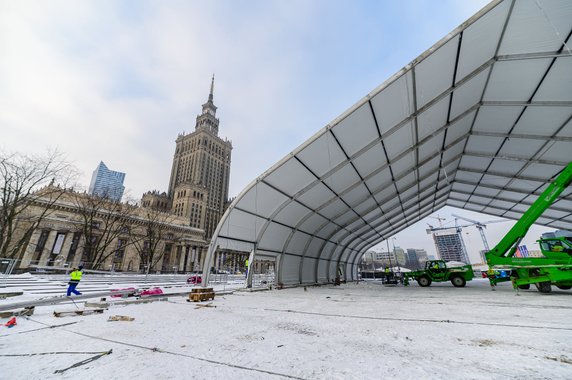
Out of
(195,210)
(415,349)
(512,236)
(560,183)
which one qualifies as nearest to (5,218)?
(415,349)

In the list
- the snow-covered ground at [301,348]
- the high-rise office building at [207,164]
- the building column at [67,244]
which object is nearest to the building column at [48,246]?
the building column at [67,244]

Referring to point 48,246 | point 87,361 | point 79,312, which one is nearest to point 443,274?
point 87,361

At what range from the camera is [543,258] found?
10.5 m

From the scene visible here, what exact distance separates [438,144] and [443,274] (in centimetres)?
1092

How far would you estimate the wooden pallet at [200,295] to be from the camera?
937 cm

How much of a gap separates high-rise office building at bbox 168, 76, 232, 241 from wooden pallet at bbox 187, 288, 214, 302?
92256mm

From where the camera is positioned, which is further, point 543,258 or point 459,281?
point 459,281

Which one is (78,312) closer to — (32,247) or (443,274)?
(443,274)

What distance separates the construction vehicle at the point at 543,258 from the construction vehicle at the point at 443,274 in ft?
16.5

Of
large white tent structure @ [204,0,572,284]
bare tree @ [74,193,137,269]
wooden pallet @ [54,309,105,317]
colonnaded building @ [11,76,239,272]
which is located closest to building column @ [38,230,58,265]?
colonnaded building @ [11,76,239,272]

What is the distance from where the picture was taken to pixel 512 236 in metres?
11.5

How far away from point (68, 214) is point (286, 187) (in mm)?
62731

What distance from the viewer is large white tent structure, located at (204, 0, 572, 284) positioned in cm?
825

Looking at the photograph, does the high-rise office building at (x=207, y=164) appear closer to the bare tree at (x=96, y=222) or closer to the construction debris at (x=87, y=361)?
the bare tree at (x=96, y=222)
